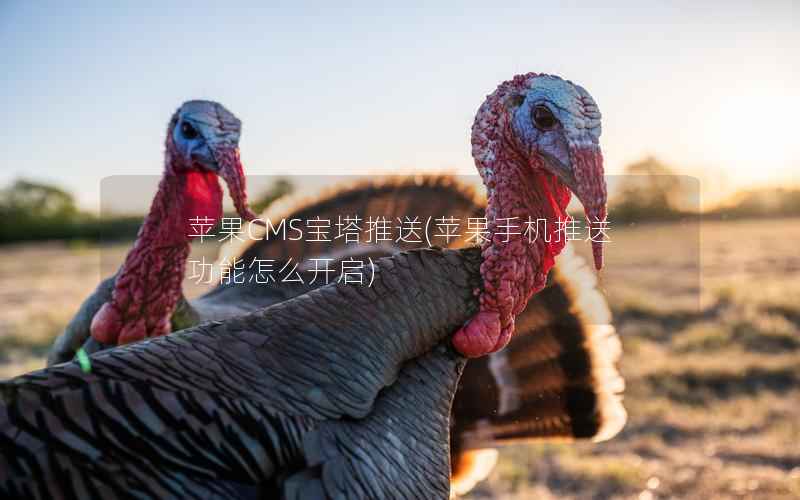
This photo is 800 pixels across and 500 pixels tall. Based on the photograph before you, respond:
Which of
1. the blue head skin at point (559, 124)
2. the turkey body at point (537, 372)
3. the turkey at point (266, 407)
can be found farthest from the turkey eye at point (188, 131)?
the blue head skin at point (559, 124)

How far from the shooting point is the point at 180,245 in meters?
3.07

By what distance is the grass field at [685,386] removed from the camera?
169 inches

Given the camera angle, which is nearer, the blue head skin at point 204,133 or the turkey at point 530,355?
the blue head skin at point 204,133

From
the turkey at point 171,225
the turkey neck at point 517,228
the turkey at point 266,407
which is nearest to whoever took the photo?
the turkey at point 266,407

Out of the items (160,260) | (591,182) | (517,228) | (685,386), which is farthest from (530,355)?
(685,386)

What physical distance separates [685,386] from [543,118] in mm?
4447

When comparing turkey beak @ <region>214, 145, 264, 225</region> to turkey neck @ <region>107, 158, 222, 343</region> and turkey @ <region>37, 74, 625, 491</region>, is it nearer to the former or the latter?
turkey neck @ <region>107, 158, 222, 343</region>

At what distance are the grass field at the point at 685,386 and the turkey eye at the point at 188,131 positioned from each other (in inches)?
63.1

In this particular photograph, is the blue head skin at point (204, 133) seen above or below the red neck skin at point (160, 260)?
above

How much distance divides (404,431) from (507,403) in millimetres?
1271

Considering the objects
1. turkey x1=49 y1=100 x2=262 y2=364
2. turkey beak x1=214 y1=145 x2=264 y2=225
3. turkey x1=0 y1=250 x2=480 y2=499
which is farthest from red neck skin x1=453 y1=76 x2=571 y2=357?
turkey x1=49 y1=100 x2=262 y2=364

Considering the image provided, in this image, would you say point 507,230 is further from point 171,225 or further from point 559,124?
point 171,225

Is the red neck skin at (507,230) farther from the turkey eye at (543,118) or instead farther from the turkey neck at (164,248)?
the turkey neck at (164,248)

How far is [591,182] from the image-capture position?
2037mm
